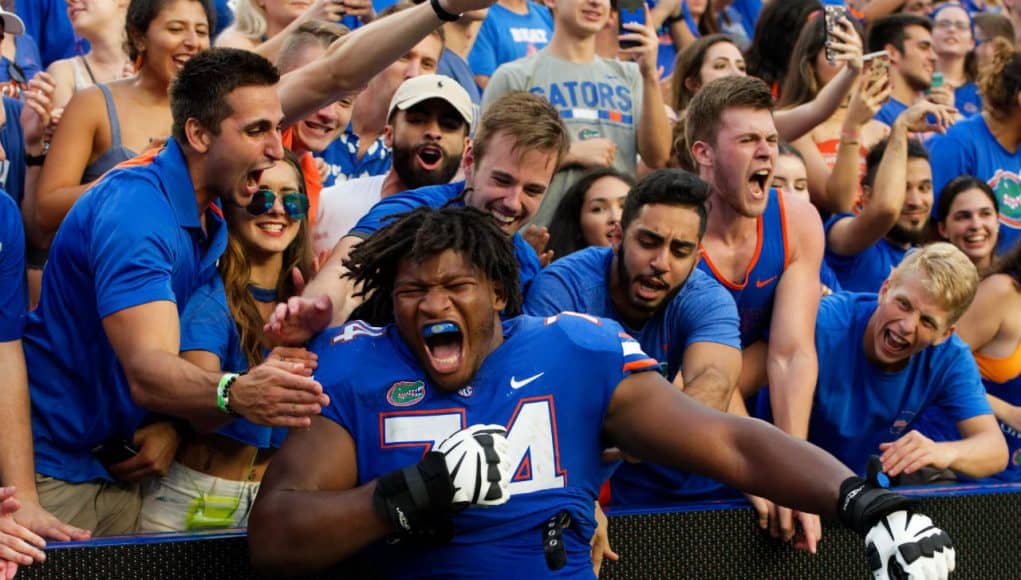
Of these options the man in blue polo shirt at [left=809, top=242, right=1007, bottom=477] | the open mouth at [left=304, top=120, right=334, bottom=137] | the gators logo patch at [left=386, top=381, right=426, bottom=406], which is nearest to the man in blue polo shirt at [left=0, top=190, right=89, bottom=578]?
the gators logo patch at [left=386, top=381, right=426, bottom=406]

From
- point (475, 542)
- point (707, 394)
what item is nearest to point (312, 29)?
point (707, 394)

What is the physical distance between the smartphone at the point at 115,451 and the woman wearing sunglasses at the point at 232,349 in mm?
162

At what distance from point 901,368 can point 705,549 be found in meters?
1.36

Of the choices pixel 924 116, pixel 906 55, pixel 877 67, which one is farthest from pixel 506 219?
pixel 906 55

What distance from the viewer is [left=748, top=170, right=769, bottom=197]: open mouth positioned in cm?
533

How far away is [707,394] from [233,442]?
4.86 feet

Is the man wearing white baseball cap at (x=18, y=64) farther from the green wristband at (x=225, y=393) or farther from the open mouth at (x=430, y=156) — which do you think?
the green wristband at (x=225, y=393)

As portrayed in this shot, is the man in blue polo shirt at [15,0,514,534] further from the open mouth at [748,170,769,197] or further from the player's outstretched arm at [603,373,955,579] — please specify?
the open mouth at [748,170,769,197]

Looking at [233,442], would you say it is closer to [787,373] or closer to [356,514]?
[356,514]

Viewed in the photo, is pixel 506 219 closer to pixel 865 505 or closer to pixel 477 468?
pixel 477 468

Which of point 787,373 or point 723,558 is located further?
point 787,373

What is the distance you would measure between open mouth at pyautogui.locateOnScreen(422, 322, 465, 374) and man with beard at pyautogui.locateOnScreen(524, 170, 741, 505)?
0.73 metres

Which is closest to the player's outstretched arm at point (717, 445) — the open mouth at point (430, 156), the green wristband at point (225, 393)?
the green wristband at point (225, 393)

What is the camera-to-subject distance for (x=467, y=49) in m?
7.14
